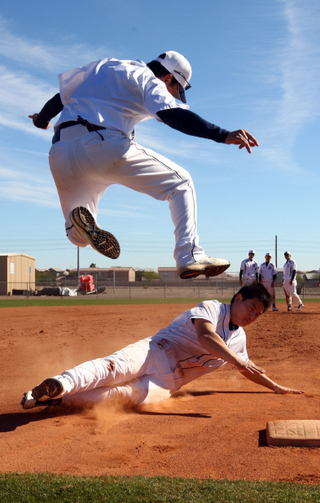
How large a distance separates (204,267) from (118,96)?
1439 millimetres

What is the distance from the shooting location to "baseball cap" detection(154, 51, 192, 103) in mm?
4043

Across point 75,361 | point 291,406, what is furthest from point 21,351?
point 291,406

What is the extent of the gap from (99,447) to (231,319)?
1.95 meters

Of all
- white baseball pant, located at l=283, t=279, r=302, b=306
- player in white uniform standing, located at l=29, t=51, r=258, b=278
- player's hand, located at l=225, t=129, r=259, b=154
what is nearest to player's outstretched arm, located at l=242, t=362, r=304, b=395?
player in white uniform standing, located at l=29, t=51, r=258, b=278

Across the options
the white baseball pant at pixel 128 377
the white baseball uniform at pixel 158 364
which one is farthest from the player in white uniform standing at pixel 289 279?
the white baseball pant at pixel 128 377

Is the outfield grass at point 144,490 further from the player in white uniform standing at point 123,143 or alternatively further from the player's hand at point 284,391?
the player's hand at point 284,391

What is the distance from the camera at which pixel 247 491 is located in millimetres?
2861

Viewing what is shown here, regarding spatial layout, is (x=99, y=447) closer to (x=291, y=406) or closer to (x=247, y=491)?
(x=247, y=491)

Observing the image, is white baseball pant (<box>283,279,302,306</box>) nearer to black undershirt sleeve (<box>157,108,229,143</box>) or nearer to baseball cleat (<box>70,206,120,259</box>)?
baseball cleat (<box>70,206,120,259</box>)

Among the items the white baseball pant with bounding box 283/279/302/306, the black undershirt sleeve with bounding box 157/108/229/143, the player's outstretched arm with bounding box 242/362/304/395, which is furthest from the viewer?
the white baseball pant with bounding box 283/279/302/306

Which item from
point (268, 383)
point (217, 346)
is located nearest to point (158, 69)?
point (217, 346)

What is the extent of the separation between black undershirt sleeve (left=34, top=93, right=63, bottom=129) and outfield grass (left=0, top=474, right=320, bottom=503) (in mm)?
2924

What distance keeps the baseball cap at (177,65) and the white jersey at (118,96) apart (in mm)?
211

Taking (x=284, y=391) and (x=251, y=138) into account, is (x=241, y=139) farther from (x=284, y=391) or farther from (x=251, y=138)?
(x=284, y=391)
